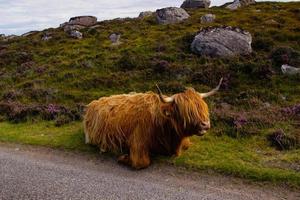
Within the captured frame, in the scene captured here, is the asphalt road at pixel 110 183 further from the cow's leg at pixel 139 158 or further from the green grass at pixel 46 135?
the green grass at pixel 46 135

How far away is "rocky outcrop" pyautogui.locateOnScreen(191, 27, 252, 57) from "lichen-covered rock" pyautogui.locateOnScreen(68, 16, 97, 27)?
31.0m

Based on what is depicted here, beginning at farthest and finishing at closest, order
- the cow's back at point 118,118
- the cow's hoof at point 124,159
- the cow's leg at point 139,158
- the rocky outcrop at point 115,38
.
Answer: the rocky outcrop at point 115,38
the cow's back at point 118,118
the cow's hoof at point 124,159
the cow's leg at point 139,158

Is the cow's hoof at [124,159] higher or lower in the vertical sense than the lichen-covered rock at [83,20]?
lower

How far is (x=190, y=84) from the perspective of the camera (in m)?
21.7

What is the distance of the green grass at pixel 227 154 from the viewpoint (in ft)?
37.6

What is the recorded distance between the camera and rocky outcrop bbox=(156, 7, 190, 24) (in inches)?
1623

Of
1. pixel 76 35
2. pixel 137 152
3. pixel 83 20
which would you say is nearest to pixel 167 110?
pixel 137 152

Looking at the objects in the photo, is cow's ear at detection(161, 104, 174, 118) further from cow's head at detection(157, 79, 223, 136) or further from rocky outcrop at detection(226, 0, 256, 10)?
rocky outcrop at detection(226, 0, 256, 10)

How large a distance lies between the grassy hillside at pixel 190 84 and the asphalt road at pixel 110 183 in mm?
726

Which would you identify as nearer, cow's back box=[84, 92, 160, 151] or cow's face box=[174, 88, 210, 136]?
cow's face box=[174, 88, 210, 136]

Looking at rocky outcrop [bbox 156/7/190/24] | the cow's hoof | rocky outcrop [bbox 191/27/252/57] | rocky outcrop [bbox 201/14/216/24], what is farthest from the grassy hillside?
rocky outcrop [bbox 156/7/190/24]

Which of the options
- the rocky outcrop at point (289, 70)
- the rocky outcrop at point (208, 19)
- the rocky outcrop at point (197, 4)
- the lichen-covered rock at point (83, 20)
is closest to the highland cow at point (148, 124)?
the rocky outcrop at point (289, 70)

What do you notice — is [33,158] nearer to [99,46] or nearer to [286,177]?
[286,177]

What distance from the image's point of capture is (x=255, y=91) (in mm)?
19234
